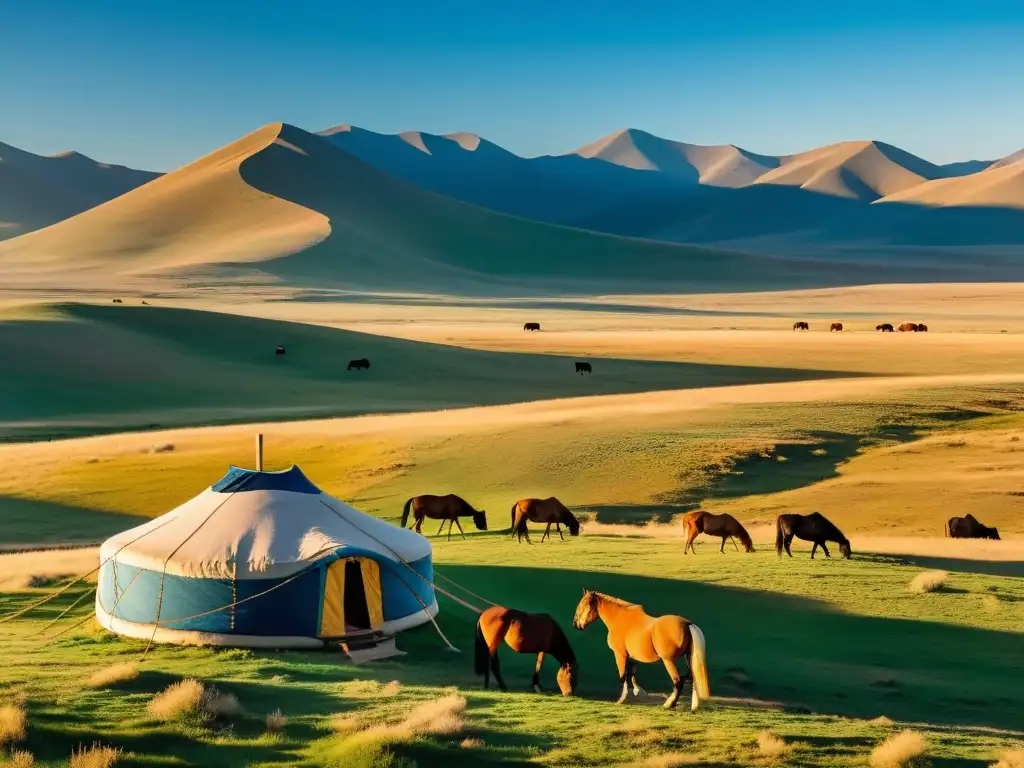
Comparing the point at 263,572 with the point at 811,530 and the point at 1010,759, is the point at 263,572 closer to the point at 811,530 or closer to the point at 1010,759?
the point at 1010,759

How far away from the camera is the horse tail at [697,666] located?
1356 cm

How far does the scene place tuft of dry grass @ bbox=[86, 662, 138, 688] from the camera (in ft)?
46.0

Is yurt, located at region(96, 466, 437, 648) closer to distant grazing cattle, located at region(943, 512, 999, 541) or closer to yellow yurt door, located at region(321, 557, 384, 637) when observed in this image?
yellow yurt door, located at region(321, 557, 384, 637)

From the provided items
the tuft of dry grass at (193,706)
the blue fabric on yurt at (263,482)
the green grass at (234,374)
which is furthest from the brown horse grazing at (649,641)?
the green grass at (234,374)

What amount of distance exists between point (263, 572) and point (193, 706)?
5.00 m

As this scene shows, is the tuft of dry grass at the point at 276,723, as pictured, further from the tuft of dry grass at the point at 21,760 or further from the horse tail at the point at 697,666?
the horse tail at the point at 697,666

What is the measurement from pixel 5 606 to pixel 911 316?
102 meters

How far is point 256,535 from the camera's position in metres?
18.0

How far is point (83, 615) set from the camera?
19.9 meters

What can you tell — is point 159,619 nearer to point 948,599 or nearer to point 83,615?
point 83,615

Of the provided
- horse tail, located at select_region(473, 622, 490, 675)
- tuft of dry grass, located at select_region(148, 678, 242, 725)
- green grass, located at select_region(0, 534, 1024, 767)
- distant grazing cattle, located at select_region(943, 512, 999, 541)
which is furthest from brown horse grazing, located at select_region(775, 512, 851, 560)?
tuft of dry grass, located at select_region(148, 678, 242, 725)

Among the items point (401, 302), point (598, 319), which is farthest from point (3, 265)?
point (598, 319)

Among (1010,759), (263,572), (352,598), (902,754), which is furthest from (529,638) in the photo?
(1010,759)

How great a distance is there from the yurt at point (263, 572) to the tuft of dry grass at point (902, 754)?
311 inches
